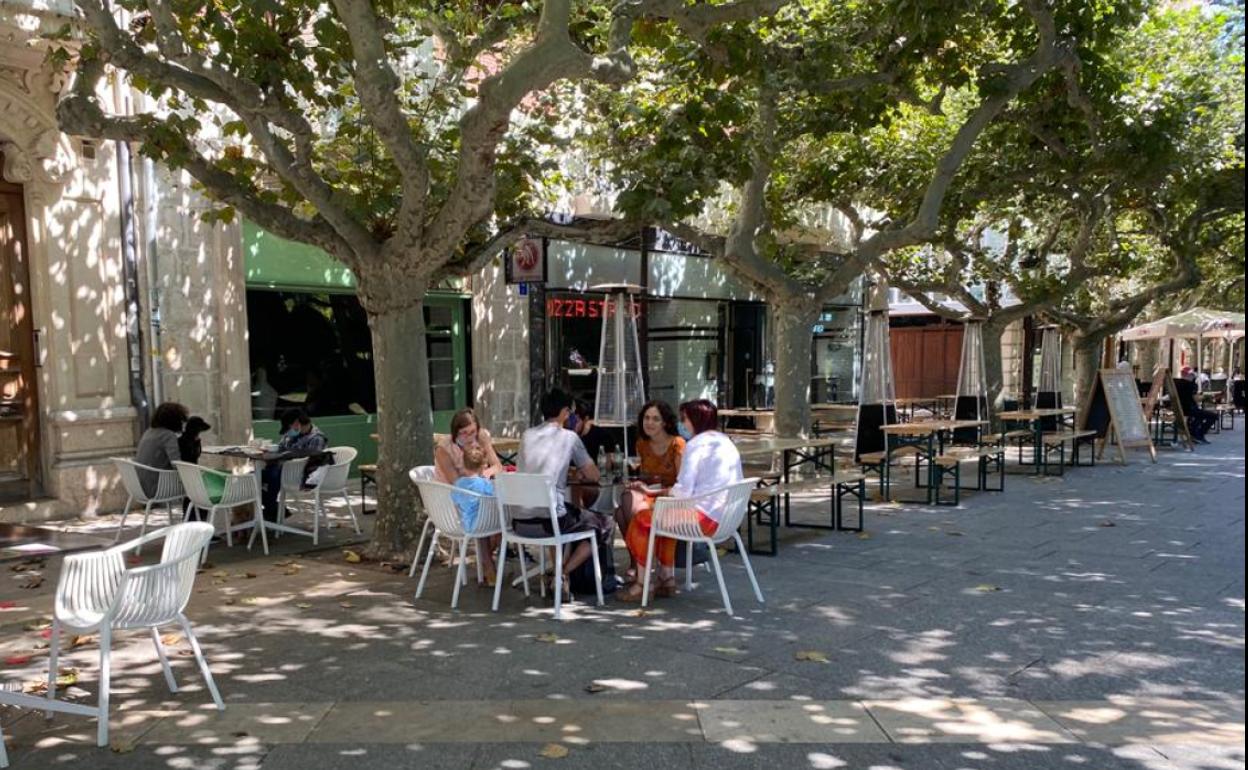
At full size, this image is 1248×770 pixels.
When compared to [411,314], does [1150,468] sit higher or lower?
lower

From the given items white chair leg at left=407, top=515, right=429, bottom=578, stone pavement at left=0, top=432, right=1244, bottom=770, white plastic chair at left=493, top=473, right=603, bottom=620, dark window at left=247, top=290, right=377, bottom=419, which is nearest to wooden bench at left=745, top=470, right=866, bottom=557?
stone pavement at left=0, top=432, right=1244, bottom=770

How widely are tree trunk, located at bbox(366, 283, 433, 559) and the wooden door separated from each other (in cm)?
469

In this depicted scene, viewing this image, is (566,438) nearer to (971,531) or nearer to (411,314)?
(411,314)

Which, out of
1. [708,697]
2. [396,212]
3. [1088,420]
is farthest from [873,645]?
[1088,420]

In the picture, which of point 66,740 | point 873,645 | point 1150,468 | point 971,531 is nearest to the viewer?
point 66,740

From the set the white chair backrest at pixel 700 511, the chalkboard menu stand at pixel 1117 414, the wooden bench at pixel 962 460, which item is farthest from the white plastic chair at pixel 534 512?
the chalkboard menu stand at pixel 1117 414

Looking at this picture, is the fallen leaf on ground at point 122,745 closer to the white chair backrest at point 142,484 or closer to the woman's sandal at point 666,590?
the woman's sandal at point 666,590

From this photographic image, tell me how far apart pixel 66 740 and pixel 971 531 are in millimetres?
7522

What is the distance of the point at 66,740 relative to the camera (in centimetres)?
408

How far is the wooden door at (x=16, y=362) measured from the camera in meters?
9.66

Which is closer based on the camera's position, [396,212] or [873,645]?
[873,645]

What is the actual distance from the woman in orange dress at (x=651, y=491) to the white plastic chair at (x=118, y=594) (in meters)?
2.81

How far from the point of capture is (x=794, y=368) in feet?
39.3

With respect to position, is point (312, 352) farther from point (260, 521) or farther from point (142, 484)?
point (260, 521)
